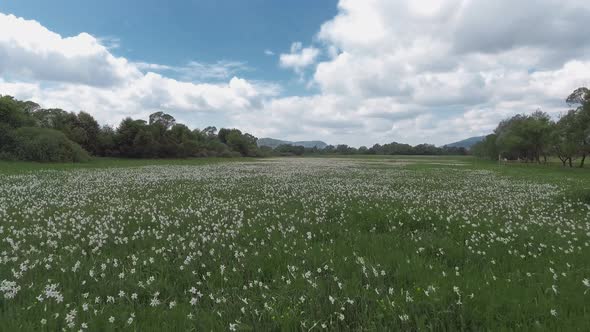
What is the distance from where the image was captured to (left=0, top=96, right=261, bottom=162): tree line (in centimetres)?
4506

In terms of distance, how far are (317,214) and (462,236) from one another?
411cm

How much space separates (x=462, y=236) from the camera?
7.80m

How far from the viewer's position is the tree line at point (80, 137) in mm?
45062

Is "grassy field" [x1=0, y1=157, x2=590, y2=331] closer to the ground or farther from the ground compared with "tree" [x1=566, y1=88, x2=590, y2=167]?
closer to the ground

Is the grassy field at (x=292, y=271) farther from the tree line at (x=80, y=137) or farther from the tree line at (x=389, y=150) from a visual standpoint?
the tree line at (x=389, y=150)

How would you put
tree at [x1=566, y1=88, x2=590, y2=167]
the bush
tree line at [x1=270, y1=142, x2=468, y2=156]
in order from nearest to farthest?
the bush
tree at [x1=566, y1=88, x2=590, y2=167]
tree line at [x1=270, y1=142, x2=468, y2=156]

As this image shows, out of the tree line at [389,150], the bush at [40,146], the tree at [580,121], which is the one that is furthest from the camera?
the tree line at [389,150]

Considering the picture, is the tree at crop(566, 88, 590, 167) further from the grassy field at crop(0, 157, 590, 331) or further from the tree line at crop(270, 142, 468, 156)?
A: the tree line at crop(270, 142, 468, 156)

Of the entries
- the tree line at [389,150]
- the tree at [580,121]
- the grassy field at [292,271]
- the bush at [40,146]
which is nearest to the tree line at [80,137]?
the bush at [40,146]

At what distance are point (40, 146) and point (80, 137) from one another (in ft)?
96.8

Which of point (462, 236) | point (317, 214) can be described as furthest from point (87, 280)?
point (462, 236)

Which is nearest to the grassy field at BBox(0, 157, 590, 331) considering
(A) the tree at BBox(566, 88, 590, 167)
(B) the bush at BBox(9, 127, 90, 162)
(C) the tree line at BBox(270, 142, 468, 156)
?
(B) the bush at BBox(9, 127, 90, 162)

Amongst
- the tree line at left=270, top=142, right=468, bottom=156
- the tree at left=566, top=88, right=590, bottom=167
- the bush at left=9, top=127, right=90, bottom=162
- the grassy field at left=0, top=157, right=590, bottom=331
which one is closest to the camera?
the grassy field at left=0, top=157, right=590, bottom=331

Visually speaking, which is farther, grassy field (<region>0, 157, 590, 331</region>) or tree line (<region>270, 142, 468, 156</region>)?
tree line (<region>270, 142, 468, 156</region>)
